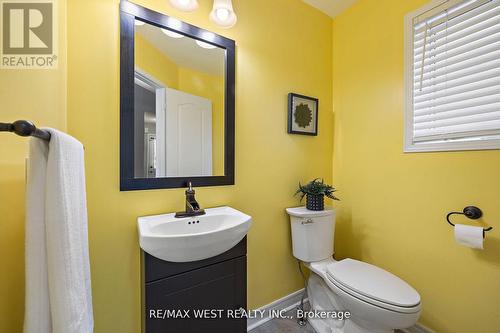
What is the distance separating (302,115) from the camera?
64.7 inches

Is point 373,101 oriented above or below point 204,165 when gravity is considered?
above

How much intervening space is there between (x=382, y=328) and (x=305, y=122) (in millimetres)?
1391

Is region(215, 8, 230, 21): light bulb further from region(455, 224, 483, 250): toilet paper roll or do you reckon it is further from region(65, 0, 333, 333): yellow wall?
region(455, 224, 483, 250): toilet paper roll

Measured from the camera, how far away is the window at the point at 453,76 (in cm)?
106

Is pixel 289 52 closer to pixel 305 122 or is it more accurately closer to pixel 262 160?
pixel 305 122

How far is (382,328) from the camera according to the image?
110cm

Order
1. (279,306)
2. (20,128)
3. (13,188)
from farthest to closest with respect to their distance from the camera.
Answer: (279,306) < (13,188) < (20,128)

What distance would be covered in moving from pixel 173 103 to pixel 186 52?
0.32 metres

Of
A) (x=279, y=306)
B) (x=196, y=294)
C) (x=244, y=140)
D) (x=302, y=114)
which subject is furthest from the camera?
(x=302, y=114)

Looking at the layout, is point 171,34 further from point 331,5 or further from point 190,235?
point 331,5

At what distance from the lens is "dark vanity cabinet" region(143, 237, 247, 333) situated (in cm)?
91

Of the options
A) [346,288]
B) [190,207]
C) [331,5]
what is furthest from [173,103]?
[331,5]

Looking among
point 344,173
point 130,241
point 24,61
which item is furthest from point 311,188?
point 24,61

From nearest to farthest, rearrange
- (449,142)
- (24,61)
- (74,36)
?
(24,61), (74,36), (449,142)
